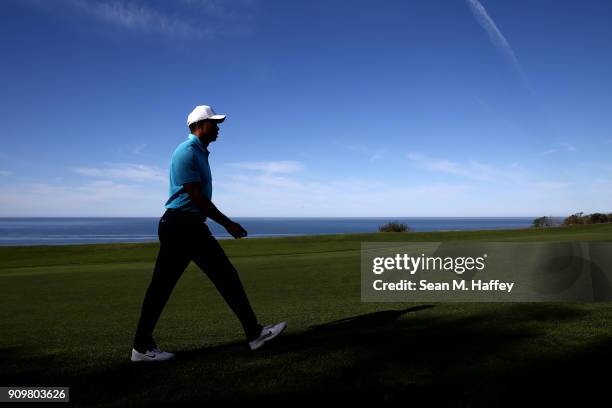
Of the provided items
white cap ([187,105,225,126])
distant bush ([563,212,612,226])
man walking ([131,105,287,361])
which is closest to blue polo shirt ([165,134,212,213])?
man walking ([131,105,287,361])

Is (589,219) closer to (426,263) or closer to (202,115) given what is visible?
(426,263)

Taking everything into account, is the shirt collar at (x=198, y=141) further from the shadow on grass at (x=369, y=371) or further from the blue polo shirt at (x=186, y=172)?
the shadow on grass at (x=369, y=371)

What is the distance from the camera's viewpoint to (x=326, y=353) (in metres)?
3.53

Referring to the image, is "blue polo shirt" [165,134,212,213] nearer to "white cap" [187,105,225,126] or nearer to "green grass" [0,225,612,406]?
"white cap" [187,105,225,126]

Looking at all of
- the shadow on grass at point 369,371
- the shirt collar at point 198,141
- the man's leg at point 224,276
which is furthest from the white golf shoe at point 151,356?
the shirt collar at point 198,141

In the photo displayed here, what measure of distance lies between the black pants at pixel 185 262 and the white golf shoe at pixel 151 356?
0.19m

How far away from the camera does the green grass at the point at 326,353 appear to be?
2707 millimetres

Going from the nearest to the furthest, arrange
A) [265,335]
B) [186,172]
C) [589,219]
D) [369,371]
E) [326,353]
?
[369,371]
[326,353]
[186,172]
[265,335]
[589,219]

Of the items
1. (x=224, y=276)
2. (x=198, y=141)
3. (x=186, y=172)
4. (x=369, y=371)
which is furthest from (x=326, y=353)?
(x=198, y=141)

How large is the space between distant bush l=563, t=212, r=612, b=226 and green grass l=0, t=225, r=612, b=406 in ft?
123

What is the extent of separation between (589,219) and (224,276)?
1636 inches

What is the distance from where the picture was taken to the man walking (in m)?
3.81

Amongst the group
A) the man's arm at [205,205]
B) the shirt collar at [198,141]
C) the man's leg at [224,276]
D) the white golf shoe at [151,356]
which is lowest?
the white golf shoe at [151,356]

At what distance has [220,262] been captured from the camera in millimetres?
3982
